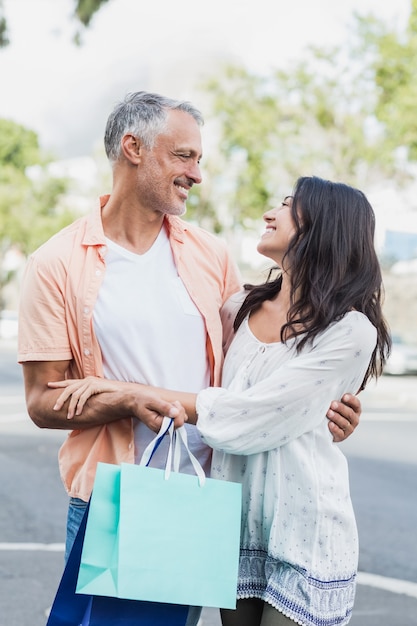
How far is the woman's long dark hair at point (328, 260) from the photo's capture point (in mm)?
2691

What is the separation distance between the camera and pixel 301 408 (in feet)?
8.52

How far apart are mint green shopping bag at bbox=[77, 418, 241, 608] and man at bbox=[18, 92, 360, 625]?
293 mm

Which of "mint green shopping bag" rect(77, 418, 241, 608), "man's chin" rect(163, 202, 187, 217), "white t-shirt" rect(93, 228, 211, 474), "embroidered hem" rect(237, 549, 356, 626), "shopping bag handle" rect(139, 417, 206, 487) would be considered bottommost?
"embroidered hem" rect(237, 549, 356, 626)

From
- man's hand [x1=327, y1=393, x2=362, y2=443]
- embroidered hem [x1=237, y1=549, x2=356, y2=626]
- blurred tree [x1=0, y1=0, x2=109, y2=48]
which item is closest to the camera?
embroidered hem [x1=237, y1=549, x2=356, y2=626]

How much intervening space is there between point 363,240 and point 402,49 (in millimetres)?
21864

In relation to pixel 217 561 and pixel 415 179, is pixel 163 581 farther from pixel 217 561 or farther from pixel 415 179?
pixel 415 179

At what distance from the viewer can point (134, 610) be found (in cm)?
251

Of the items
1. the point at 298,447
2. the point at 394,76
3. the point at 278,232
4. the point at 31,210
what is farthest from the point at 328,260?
the point at 31,210

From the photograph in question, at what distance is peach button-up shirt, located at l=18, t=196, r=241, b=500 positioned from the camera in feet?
9.03

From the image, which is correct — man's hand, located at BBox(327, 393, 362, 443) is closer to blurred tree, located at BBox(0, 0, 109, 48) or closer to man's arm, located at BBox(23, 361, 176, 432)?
man's arm, located at BBox(23, 361, 176, 432)

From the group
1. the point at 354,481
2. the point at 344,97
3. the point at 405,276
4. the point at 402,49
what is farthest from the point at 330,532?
the point at 405,276

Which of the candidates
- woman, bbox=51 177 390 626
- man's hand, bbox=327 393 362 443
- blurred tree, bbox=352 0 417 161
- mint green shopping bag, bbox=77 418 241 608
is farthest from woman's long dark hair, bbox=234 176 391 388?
blurred tree, bbox=352 0 417 161

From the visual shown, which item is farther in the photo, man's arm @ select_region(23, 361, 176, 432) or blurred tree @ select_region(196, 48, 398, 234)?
blurred tree @ select_region(196, 48, 398, 234)

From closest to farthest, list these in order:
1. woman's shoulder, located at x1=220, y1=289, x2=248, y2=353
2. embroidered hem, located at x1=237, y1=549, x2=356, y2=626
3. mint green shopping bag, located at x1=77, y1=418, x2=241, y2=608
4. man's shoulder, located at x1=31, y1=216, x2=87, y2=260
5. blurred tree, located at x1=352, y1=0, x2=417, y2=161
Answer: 1. mint green shopping bag, located at x1=77, y1=418, x2=241, y2=608
2. embroidered hem, located at x1=237, y1=549, x2=356, y2=626
3. man's shoulder, located at x1=31, y1=216, x2=87, y2=260
4. woman's shoulder, located at x1=220, y1=289, x2=248, y2=353
5. blurred tree, located at x1=352, y1=0, x2=417, y2=161
